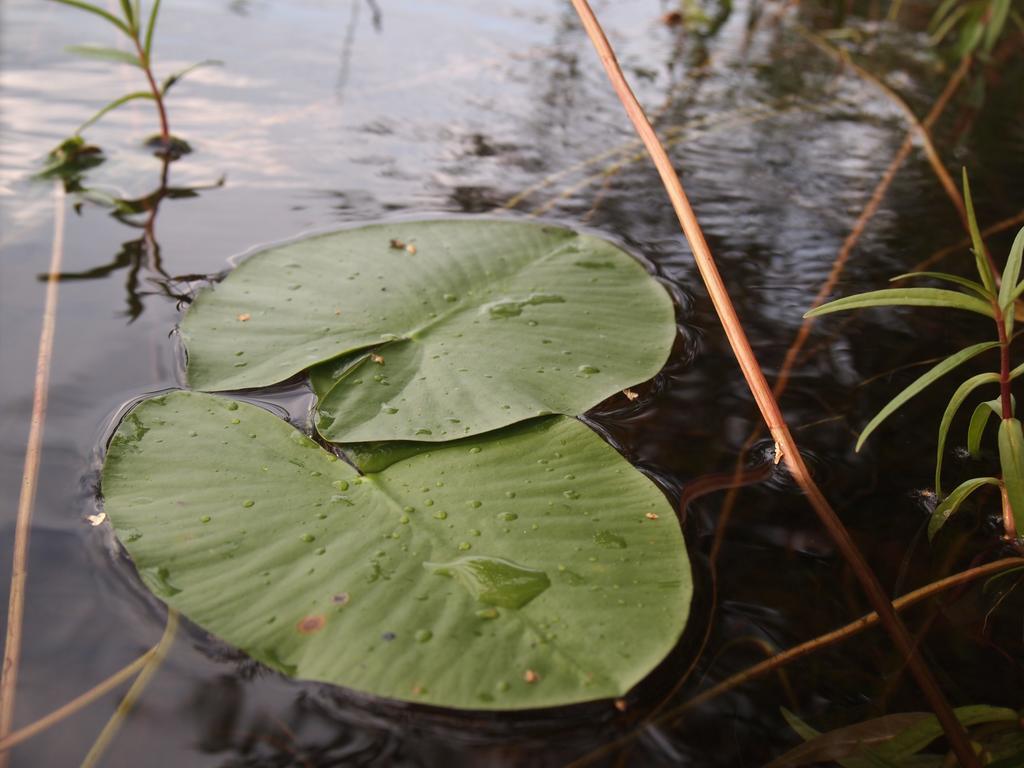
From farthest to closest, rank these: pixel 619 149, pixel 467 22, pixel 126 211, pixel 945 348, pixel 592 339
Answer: pixel 467 22 < pixel 619 149 < pixel 126 211 < pixel 945 348 < pixel 592 339

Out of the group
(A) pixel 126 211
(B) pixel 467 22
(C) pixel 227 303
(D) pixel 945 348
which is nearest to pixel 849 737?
(D) pixel 945 348

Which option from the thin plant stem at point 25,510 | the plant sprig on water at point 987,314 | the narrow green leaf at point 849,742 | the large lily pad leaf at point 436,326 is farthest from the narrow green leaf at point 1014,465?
the thin plant stem at point 25,510

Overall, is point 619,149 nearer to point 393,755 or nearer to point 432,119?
point 432,119

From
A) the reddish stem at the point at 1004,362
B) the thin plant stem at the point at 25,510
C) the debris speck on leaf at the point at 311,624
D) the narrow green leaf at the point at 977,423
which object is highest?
the reddish stem at the point at 1004,362

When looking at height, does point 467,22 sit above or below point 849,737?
above

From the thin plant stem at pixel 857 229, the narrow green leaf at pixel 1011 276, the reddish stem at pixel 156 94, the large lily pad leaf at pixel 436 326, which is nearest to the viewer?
the narrow green leaf at pixel 1011 276

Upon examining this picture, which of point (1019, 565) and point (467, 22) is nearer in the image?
point (1019, 565)

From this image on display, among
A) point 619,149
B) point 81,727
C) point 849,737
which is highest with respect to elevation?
point 619,149

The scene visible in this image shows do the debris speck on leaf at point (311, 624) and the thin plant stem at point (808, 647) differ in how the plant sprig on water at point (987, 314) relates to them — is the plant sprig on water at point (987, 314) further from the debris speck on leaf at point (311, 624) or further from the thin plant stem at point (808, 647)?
the debris speck on leaf at point (311, 624)
